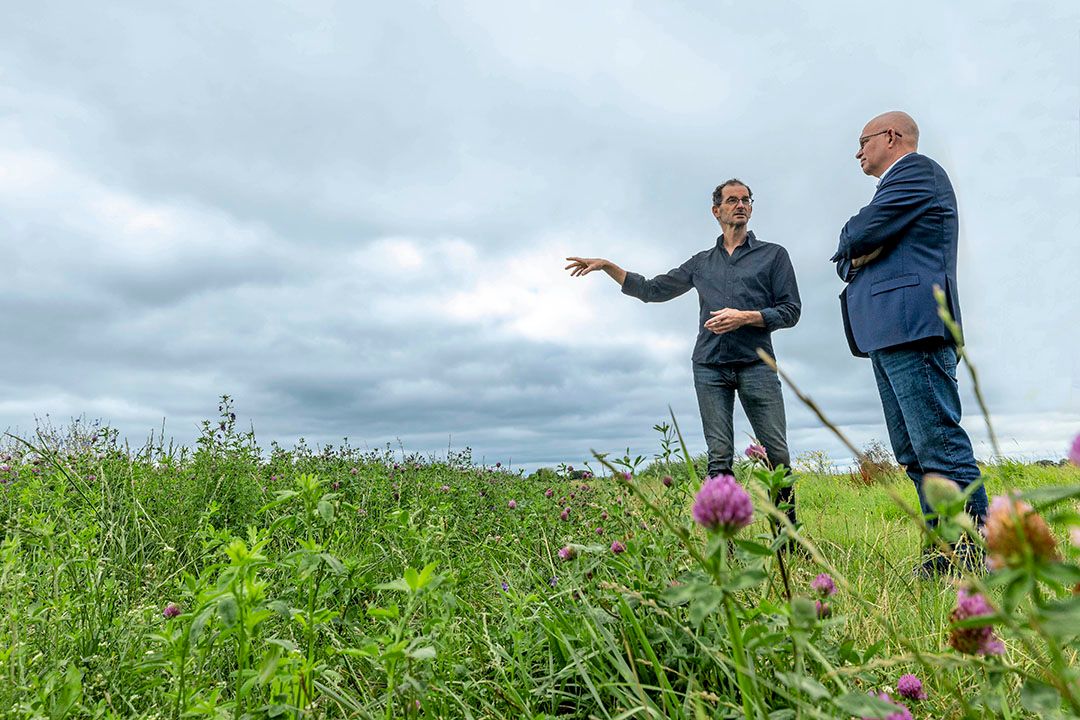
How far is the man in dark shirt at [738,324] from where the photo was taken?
17.5 ft

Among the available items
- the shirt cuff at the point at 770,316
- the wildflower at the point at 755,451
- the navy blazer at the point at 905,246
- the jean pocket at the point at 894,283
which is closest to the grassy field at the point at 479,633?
the wildflower at the point at 755,451

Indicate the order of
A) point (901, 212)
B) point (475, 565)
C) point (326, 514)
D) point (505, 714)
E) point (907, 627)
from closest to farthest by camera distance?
point (326, 514), point (505, 714), point (907, 627), point (475, 565), point (901, 212)

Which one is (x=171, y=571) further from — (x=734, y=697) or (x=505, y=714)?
(x=734, y=697)

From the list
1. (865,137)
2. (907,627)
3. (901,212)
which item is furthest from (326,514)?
(865,137)

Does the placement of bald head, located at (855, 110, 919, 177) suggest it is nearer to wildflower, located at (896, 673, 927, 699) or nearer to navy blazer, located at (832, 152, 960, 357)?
navy blazer, located at (832, 152, 960, 357)

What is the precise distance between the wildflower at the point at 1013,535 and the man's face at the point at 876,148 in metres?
4.52

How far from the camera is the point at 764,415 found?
17.6 ft

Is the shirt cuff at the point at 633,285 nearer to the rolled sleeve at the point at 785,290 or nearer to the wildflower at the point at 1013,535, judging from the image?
the rolled sleeve at the point at 785,290

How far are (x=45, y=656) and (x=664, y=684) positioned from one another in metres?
2.28

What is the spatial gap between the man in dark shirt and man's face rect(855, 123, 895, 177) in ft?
3.40

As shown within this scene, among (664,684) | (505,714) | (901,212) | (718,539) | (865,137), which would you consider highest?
(865,137)

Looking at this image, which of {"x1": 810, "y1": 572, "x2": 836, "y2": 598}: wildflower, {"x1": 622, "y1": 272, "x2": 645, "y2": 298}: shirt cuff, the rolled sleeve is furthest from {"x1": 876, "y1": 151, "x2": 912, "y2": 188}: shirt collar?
{"x1": 810, "y1": 572, "x2": 836, "y2": 598}: wildflower

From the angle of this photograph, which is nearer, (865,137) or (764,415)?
(865,137)

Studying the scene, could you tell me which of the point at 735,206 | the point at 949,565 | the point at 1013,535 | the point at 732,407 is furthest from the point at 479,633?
the point at 735,206
